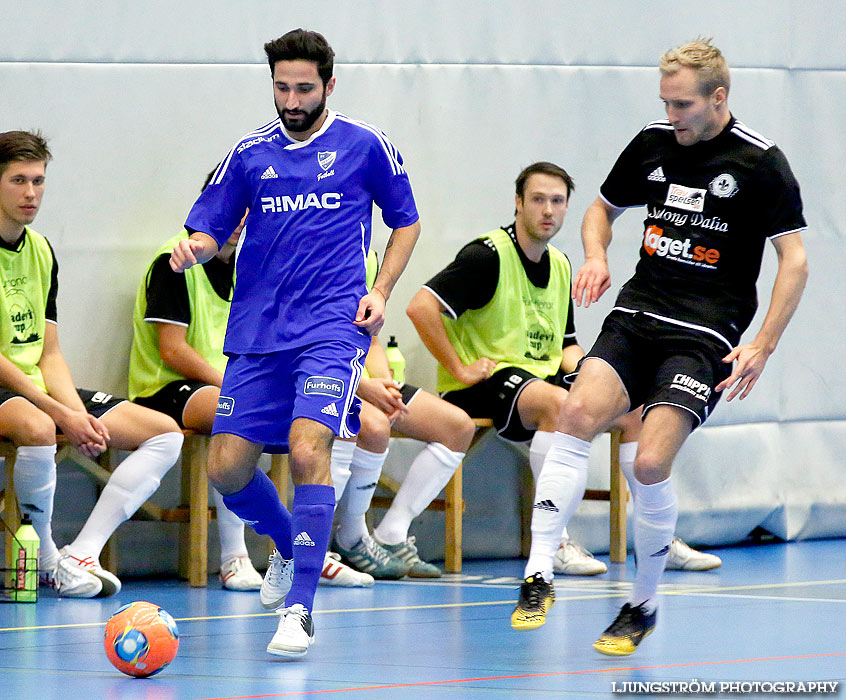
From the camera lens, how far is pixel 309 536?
469 cm

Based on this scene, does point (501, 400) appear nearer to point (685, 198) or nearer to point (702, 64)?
point (685, 198)

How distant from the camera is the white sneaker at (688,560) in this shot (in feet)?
25.6

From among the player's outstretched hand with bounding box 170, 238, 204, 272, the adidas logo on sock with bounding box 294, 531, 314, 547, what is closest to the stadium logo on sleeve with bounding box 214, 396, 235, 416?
the player's outstretched hand with bounding box 170, 238, 204, 272

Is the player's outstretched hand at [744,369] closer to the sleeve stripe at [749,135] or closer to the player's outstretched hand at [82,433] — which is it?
the sleeve stripe at [749,135]

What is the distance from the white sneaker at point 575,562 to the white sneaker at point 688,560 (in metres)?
0.39

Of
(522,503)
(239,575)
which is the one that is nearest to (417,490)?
(239,575)

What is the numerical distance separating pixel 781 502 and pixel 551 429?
7.76ft

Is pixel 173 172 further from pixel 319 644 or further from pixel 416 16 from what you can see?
pixel 319 644

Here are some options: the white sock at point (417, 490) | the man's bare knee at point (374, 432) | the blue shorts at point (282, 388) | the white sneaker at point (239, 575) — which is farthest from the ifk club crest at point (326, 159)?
the white sock at point (417, 490)

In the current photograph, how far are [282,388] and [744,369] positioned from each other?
1539 mm

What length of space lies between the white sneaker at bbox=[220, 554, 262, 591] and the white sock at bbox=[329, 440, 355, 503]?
1.78 ft

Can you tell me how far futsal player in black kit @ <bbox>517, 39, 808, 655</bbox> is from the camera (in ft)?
15.7

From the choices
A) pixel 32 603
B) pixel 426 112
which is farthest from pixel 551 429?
pixel 32 603

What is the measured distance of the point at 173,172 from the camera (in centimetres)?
759
